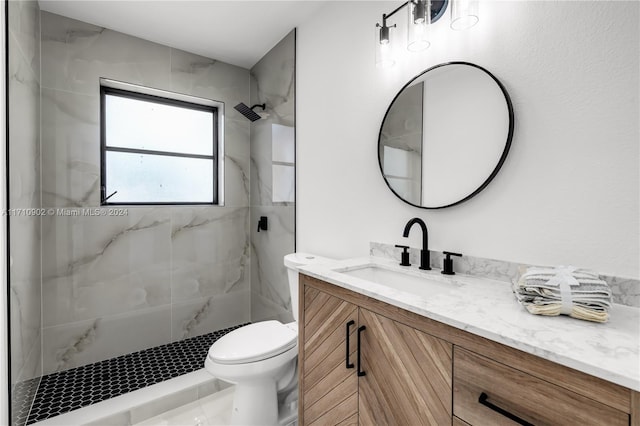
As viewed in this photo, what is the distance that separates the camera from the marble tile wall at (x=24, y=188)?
1356 mm

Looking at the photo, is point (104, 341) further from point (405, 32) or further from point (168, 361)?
point (405, 32)

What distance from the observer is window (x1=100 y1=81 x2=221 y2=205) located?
231 cm

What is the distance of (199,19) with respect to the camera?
210 centimetres

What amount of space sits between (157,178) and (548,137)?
2574 mm

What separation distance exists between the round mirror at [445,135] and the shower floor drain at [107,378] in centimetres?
193

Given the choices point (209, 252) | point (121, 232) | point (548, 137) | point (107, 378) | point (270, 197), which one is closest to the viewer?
point (548, 137)

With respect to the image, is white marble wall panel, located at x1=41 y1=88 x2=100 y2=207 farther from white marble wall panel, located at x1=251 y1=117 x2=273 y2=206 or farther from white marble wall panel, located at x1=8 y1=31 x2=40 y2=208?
white marble wall panel, located at x1=251 y1=117 x2=273 y2=206

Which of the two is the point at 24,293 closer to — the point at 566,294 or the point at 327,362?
the point at 327,362

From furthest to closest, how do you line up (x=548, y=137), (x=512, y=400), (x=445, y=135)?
(x=445, y=135), (x=548, y=137), (x=512, y=400)

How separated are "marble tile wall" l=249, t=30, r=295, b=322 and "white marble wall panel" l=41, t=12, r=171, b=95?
793 millimetres

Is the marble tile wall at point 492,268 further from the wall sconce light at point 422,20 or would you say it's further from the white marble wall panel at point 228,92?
the white marble wall panel at point 228,92

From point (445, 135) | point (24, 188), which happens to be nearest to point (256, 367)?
point (445, 135)

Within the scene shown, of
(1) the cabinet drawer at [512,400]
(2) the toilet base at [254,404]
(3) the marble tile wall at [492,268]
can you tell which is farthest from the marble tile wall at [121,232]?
(1) the cabinet drawer at [512,400]

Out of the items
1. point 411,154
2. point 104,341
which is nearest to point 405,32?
point 411,154
